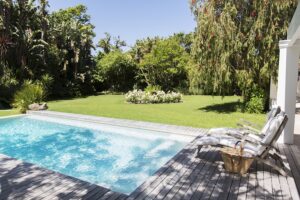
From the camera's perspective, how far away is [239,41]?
11812 mm

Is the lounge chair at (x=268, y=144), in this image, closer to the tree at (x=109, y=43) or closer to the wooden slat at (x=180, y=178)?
the wooden slat at (x=180, y=178)

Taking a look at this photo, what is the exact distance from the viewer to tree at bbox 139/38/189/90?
23.8 metres

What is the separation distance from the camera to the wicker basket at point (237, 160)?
4.45m

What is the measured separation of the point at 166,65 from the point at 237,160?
20.2 meters

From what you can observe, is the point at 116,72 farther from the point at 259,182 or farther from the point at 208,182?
the point at 259,182

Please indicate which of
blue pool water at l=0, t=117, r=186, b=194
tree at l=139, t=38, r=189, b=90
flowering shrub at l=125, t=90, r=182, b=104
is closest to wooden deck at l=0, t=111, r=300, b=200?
blue pool water at l=0, t=117, r=186, b=194

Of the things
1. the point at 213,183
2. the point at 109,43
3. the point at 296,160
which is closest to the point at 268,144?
the point at 213,183

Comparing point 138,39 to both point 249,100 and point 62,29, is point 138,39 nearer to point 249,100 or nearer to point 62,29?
point 62,29

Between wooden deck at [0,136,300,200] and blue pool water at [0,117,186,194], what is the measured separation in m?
1.34

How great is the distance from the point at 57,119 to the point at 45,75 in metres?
9.78

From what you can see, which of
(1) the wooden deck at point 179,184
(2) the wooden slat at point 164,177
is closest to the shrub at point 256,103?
(1) the wooden deck at point 179,184

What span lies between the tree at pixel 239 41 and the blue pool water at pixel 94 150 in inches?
219

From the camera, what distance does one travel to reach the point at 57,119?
11969 millimetres

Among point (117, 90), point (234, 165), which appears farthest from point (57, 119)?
point (117, 90)
